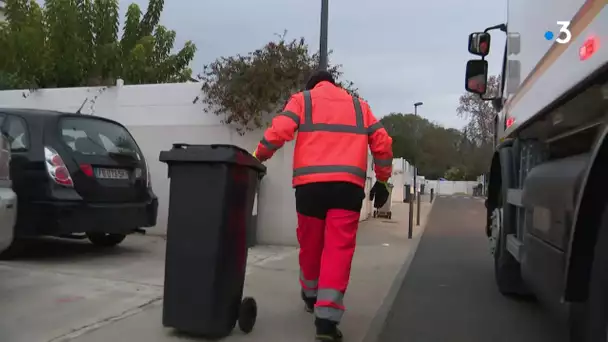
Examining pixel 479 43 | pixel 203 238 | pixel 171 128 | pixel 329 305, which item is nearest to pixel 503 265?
pixel 479 43

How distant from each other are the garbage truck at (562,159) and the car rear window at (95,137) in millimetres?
4317

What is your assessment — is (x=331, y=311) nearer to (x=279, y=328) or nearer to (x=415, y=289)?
(x=279, y=328)

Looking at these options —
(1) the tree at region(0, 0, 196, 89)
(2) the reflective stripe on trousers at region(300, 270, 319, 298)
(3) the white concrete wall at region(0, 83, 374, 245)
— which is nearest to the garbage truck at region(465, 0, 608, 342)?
(2) the reflective stripe on trousers at region(300, 270, 319, 298)

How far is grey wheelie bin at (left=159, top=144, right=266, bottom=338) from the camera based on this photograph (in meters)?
3.91

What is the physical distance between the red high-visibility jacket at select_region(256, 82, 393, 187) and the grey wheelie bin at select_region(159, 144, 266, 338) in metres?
0.37

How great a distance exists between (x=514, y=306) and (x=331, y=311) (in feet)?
8.69

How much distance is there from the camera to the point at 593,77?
2.59 metres

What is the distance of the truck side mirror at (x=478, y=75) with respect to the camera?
6844 mm

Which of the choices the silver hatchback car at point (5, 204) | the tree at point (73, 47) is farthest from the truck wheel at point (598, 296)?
the tree at point (73, 47)

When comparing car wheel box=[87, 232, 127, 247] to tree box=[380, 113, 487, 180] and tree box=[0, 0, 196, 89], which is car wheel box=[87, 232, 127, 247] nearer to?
tree box=[0, 0, 196, 89]

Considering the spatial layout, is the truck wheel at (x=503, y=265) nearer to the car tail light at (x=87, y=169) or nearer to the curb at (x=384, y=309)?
the curb at (x=384, y=309)

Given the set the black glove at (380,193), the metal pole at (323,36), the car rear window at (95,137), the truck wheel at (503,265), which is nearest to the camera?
the black glove at (380,193)

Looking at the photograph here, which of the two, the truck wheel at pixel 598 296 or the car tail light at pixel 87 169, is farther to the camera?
the car tail light at pixel 87 169

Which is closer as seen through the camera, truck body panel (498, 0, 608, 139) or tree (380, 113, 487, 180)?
truck body panel (498, 0, 608, 139)
